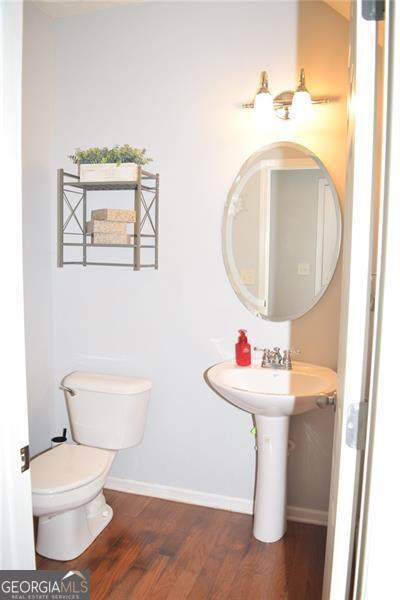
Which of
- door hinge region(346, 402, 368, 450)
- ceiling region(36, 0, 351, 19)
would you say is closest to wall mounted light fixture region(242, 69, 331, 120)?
ceiling region(36, 0, 351, 19)

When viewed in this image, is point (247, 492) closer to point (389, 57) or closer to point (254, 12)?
point (389, 57)

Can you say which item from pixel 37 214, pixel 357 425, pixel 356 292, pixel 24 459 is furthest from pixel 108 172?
pixel 357 425

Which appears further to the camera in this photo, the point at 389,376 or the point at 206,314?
the point at 206,314

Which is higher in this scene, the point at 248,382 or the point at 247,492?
the point at 248,382

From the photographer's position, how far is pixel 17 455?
43.2 inches

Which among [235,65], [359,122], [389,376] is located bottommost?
[389,376]

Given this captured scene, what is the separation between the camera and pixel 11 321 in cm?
109

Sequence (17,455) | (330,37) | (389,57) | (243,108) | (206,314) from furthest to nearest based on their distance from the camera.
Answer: (206,314)
(243,108)
(330,37)
(17,455)
(389,57)

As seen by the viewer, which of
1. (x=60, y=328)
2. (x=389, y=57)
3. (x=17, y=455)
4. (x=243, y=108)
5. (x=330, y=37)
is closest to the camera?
(x=389, y=57)

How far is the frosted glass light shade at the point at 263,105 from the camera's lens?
225 centimetres

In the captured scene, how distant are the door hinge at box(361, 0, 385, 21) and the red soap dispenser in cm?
171

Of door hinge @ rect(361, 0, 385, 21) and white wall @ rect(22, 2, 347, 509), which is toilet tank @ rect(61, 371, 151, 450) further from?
door hinge @ rect(361, 0, 385, 21)

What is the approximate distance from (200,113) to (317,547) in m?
2.23

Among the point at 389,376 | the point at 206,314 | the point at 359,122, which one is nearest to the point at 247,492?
the point at 206,314
